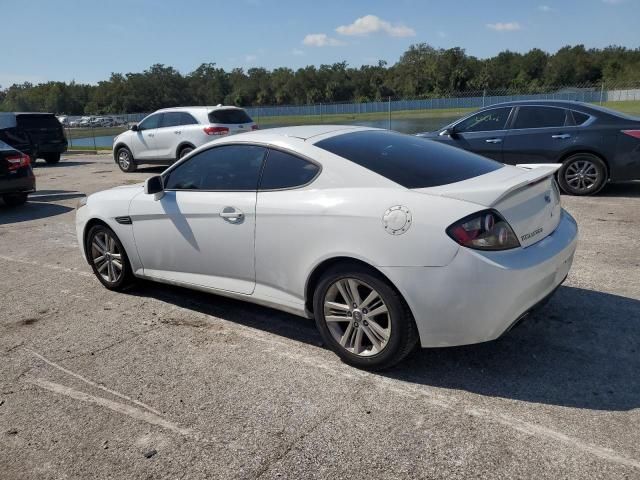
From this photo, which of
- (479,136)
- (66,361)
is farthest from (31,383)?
(479,136)

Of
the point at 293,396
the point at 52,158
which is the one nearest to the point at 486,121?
the point at 293,396

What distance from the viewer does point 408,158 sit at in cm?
376

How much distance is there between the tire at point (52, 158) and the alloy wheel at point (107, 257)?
16.1m

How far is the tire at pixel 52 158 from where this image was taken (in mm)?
19344

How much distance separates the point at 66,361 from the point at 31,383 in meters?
0.31

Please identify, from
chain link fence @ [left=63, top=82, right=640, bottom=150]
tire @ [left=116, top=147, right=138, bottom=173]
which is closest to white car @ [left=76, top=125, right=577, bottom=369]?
tire @ [left=116, top=147, right=138, bottom=173]

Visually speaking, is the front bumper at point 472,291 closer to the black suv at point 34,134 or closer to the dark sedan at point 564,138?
the dark sedan at point 564,138

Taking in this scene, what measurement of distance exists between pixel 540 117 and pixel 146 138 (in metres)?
10.3

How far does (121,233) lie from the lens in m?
4.93

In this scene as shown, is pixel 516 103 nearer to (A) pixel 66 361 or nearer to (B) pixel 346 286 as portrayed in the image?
(B) pixel 346 286

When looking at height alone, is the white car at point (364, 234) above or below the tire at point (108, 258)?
above

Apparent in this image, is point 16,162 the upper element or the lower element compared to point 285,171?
lower

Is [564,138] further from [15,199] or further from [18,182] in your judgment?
[15,199]

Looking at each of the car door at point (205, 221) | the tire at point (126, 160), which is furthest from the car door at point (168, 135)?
the car door at point (205, 221)
